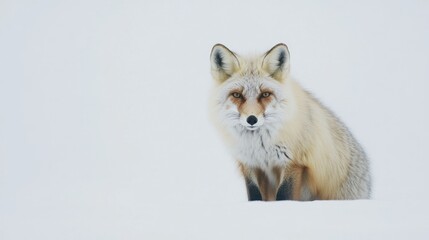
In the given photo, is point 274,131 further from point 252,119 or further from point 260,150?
point 252,119

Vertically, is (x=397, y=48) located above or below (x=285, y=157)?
above

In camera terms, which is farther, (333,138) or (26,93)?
(26,93)

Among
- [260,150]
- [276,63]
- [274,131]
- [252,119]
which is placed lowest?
[260,150]

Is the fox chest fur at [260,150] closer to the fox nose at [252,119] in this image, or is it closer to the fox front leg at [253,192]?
the fox front leg at [253,192]

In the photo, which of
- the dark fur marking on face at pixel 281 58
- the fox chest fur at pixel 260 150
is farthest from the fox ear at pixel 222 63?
the fox chest fur at pixel 260 150

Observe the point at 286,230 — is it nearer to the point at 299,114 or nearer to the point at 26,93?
the point at 299,114

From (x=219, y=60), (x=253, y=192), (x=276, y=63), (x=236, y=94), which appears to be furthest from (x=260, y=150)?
(x=219, y=60)

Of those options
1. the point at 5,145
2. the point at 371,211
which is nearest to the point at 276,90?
the point at 371,211
